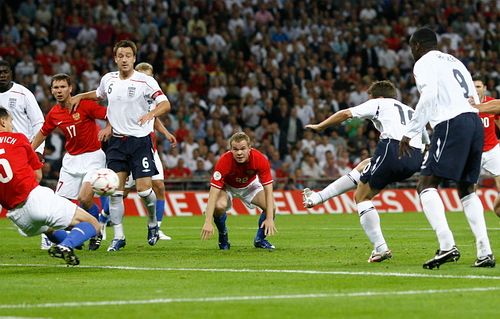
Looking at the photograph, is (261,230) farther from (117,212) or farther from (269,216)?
(117,212)

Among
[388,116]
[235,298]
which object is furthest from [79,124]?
[235,298]

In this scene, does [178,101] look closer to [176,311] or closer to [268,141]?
[268,141]

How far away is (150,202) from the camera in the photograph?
15.4 metres

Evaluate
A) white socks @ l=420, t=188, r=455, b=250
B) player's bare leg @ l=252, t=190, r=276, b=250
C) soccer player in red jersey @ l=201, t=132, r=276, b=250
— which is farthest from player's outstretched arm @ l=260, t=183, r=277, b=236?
white socks @ l=420, t=188, r=455, b=250

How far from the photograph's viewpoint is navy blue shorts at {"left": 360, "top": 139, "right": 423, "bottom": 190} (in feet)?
39.5

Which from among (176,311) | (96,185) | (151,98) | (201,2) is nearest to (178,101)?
(201,2)

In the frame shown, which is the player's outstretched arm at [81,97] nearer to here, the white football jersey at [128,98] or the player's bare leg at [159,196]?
the white football jersey at [128,98]

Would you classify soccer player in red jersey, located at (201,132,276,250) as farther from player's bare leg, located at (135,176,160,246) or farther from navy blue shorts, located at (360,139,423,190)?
navy blue shorts, located at (360,139,423,190)

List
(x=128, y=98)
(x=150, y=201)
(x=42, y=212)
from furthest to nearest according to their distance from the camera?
(x=150, y=201)
(x=128, y=98)
(x=42, y=212)

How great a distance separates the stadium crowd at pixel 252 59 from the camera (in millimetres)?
28359

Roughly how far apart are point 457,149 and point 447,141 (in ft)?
0.42

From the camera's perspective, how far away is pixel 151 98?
48.1 ft

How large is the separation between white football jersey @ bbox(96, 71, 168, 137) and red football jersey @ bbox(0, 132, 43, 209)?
3.37m

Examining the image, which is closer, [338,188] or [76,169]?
[338,188]
